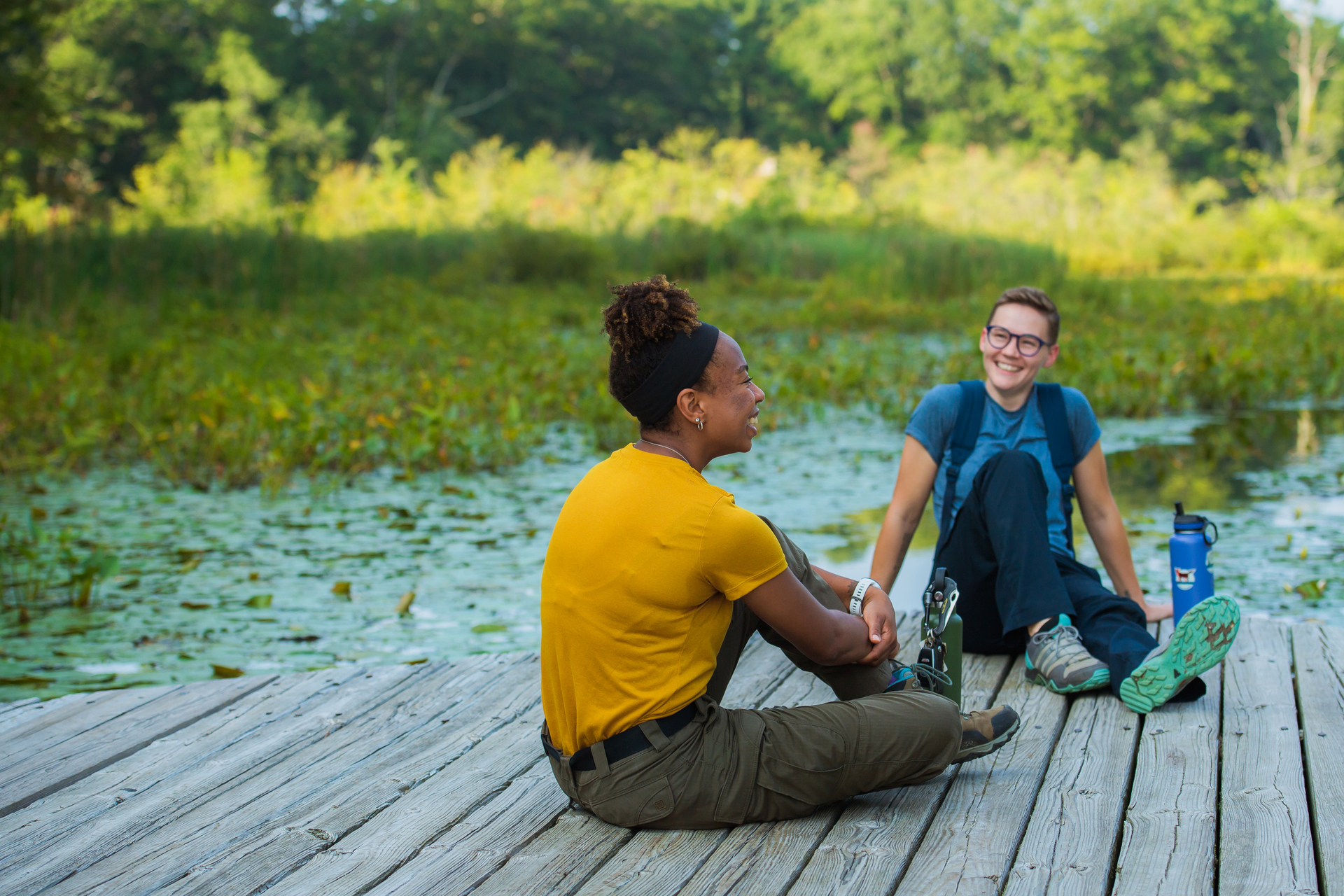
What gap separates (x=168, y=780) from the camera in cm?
253

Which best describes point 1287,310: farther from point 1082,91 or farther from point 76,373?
point 1082,91

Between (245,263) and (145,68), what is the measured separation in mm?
27085

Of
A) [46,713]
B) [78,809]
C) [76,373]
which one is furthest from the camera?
[76,373]

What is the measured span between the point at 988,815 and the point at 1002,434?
126 centimetres

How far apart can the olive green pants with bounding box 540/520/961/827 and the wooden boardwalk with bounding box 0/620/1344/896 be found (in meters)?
0.05

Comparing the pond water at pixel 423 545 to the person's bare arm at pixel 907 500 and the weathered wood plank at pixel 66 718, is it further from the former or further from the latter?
the person's bare arm at pixel 907 500

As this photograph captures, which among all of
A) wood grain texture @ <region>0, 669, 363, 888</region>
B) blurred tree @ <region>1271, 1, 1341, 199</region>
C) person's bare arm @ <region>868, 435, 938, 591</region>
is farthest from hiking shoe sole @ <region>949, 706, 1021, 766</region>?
blurred tree @ <region>1271, 1, 1341, 199</region>

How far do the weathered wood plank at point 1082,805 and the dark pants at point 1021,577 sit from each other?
15 centimetres

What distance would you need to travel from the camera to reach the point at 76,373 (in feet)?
25.1

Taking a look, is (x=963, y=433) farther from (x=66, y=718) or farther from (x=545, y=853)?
(x=66, y=718)

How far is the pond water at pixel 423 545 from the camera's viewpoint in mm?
3891

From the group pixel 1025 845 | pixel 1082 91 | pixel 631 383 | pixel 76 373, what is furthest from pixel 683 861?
pixel 1082 91

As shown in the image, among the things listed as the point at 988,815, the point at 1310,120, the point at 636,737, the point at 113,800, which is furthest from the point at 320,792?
the point at 1310,120

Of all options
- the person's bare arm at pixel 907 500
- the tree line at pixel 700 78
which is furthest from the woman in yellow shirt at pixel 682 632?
the tree line at pixel 700 78
